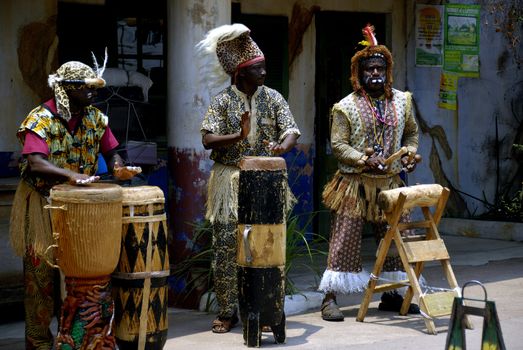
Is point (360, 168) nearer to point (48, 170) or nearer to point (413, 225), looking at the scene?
point (413, 225)

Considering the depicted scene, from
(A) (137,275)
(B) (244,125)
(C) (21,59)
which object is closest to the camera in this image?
(A) (137,275)

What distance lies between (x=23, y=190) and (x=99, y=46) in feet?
10.6

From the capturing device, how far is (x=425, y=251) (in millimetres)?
7500

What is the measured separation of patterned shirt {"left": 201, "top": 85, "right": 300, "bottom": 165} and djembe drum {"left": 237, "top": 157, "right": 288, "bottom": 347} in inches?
25.6

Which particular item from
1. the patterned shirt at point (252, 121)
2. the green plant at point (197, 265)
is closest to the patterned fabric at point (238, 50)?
the patterned shirt at point (252, 121)

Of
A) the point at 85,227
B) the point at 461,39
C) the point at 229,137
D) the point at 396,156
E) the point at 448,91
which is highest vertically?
the point at 461,39

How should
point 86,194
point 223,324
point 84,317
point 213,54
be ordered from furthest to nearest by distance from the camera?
point 213,54 < point 223,324 < point 84,317 < point 86,194

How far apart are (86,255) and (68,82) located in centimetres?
111

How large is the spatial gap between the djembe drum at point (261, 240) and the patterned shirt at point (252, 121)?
0.65 m

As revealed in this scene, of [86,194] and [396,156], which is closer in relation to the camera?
[86,194]

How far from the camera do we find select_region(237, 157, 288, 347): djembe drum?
6707 millimetres

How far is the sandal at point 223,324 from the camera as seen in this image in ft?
24.3

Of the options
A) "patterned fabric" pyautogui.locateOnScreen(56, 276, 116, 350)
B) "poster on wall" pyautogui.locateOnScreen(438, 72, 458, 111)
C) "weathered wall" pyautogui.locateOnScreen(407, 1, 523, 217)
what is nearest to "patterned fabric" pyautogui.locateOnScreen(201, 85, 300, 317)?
"patterned fabric" pyautogui.locateOnScreen(56, 276, 116, 350)

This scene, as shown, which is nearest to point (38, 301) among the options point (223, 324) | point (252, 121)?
point (223, 324)
